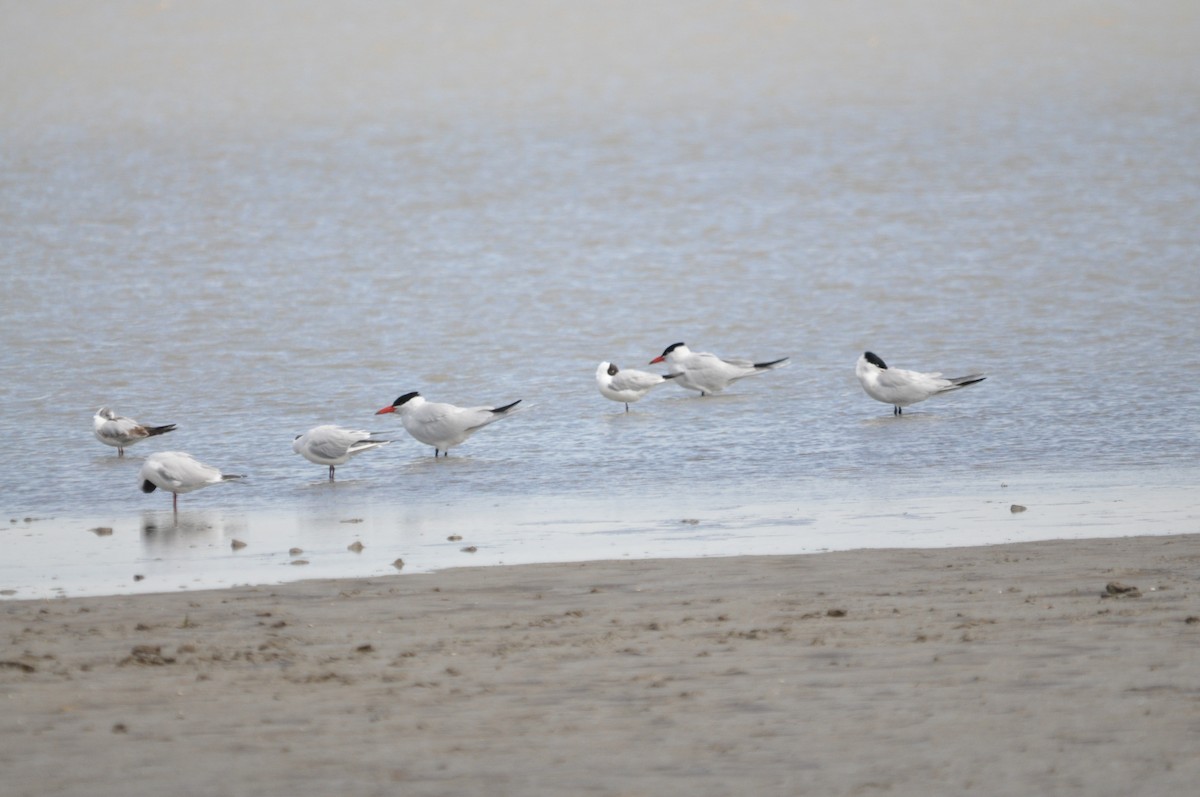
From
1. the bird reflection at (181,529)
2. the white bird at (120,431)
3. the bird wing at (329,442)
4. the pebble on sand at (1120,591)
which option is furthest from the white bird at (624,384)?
the pebble on sand at (1120,591)

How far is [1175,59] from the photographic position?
60.7m

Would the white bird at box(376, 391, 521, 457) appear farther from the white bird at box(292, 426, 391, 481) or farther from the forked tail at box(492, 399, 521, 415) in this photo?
the white bird at box(292, 426, 391, 481)

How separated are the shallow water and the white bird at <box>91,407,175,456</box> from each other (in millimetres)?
133

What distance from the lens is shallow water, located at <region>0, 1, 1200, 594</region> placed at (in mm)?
10672

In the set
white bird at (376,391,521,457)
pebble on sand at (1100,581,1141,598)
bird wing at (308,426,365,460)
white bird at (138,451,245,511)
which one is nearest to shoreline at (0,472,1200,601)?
white bird at (138,451,245,511)

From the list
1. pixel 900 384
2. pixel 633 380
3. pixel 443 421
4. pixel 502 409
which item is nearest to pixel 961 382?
pixel 900 384

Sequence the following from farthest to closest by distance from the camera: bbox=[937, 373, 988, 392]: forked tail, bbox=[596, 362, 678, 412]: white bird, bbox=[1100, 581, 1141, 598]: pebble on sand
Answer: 1. bbox=[596, 362, 678, 412]: white bird
2. bbox=[937, 373, 988, 392]: forked tail
3. bbox=[1100, 581, 1141, 598]: pebble on sand

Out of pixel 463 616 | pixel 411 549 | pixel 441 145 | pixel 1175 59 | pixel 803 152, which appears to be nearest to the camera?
pixel 463 616

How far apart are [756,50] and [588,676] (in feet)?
226

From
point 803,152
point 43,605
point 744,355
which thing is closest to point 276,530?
point 43,605

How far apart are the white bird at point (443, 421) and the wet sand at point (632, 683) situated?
4.48 m

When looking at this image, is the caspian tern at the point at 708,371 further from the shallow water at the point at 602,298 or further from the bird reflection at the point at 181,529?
the bird reflection at the point at 181,529

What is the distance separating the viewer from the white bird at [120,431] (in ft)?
39.6

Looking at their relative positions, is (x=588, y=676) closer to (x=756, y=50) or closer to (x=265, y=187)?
(x=265, y=187)
